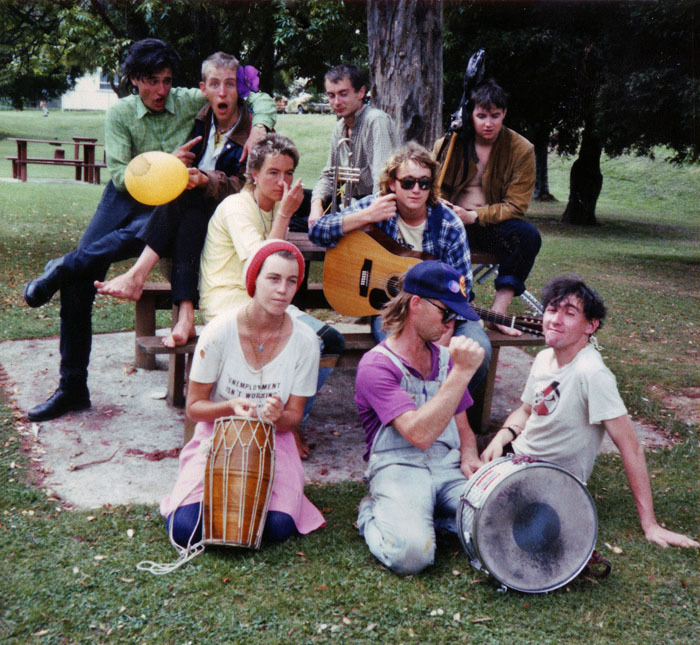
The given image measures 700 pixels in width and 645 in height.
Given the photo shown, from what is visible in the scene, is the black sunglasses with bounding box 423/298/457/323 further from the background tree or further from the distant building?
the distant building

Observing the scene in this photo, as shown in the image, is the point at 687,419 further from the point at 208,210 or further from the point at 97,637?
the point at 97,637

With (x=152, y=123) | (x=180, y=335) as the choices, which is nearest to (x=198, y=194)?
(x=152, y=123)

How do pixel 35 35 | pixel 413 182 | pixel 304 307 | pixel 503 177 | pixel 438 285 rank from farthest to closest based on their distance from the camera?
pixel 35 35 < pixel 304 307 < pixel 503 177 < pixel 413 182 < pixel 438 285

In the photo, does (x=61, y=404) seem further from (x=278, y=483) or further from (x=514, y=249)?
(x=514, y=249)

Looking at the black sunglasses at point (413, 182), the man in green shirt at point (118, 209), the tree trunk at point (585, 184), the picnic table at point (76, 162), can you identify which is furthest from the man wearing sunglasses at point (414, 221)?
the picnic table at point (76, 162)

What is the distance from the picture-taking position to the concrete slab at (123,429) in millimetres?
4047

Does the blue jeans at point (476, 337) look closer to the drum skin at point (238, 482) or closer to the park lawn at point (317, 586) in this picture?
the park lawn at point (317, 586)

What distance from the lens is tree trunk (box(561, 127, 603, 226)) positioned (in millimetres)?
20453

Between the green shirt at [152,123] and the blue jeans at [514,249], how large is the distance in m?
1.68

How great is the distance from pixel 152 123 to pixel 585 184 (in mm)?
17817

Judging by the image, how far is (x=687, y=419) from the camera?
18.0ft

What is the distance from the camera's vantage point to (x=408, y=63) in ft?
21.9

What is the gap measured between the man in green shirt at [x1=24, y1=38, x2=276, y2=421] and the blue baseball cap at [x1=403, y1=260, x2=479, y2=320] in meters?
1.89

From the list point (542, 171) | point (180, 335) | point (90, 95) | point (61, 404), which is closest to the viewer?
point (180, 335)
